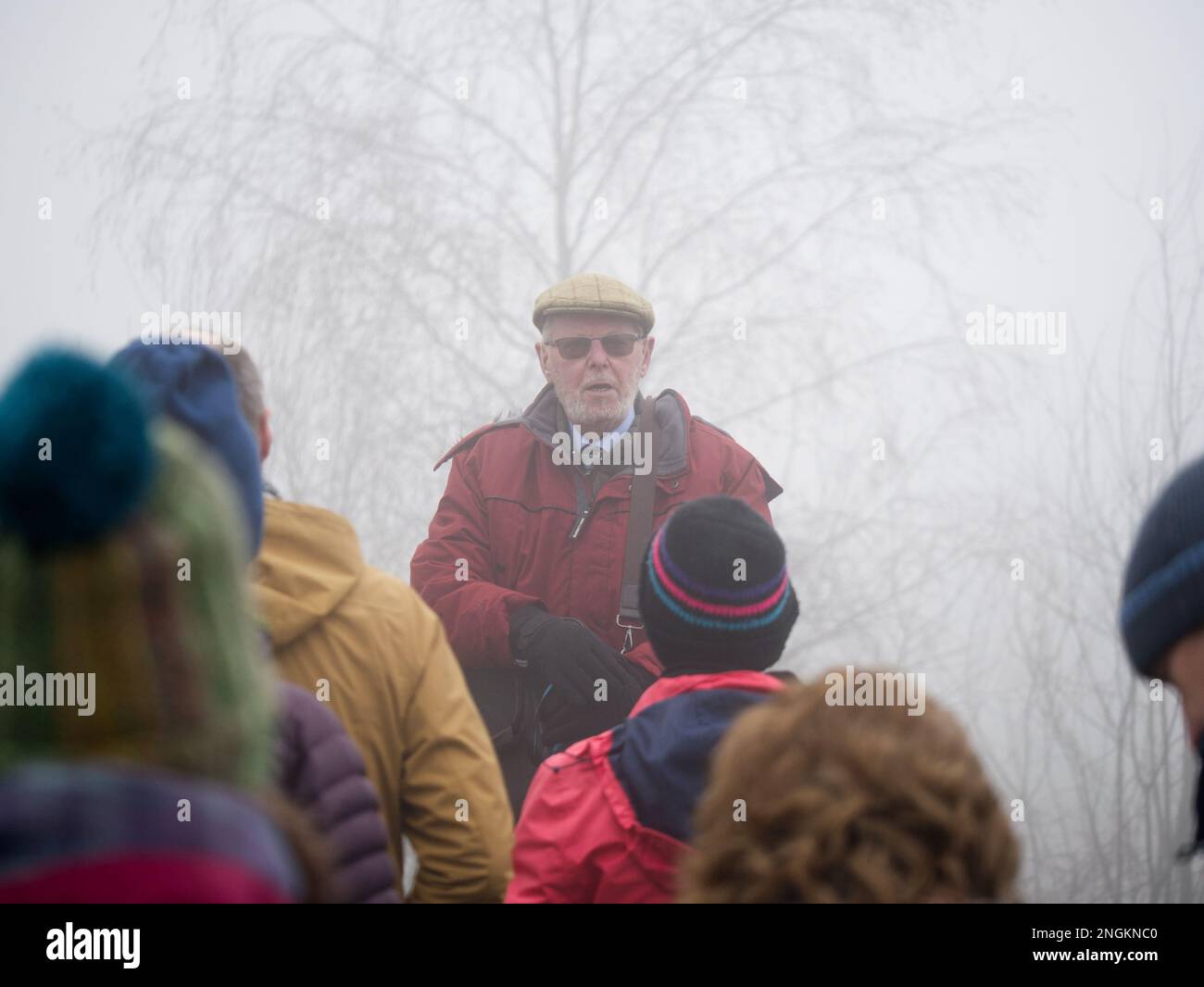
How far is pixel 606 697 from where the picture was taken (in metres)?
3.12

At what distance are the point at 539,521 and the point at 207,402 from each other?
1.79 metres

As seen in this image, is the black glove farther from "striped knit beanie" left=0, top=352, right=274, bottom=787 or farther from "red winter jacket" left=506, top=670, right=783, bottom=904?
"striped knit beanie" left=0, top=352, right=274, bottom=787

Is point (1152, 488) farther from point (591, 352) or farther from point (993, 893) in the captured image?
point (993, 893)

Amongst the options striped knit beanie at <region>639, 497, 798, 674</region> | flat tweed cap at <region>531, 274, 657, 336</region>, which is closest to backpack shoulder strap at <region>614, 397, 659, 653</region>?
flat tweed cap at <region>531, 274, 657, 336</region>

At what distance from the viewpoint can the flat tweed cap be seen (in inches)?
140

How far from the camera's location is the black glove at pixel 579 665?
3092mm

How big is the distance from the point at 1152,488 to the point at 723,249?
98.9 inches

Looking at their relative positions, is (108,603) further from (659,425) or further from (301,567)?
(659,425)

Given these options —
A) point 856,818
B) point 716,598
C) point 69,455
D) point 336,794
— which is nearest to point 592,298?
point 716,598

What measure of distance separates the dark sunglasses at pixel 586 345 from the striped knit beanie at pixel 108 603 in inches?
107

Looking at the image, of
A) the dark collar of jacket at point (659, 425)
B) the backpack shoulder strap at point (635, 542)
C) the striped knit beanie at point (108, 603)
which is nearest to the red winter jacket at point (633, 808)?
the striped knit beanie at point (108, 603)

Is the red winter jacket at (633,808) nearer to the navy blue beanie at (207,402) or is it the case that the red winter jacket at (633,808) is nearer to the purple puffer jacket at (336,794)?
the purple puffer jacket at (336,794)

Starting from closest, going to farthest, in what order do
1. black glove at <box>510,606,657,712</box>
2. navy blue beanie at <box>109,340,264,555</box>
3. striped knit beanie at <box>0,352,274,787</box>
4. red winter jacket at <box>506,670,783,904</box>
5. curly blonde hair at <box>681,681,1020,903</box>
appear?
1. striped knit beanie at <box>0,352,274,787</box>
2. curly blonde hair at <box>681,681,1020,903</box>
3. navy blue beanie at <box>109,340,264,555</box>
4. red winter jacket at <box>506,670,783,904</box>
5. black glove at <box>510,606,657,712</box>

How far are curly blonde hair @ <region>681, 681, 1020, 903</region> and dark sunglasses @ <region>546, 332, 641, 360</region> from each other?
2.38m
